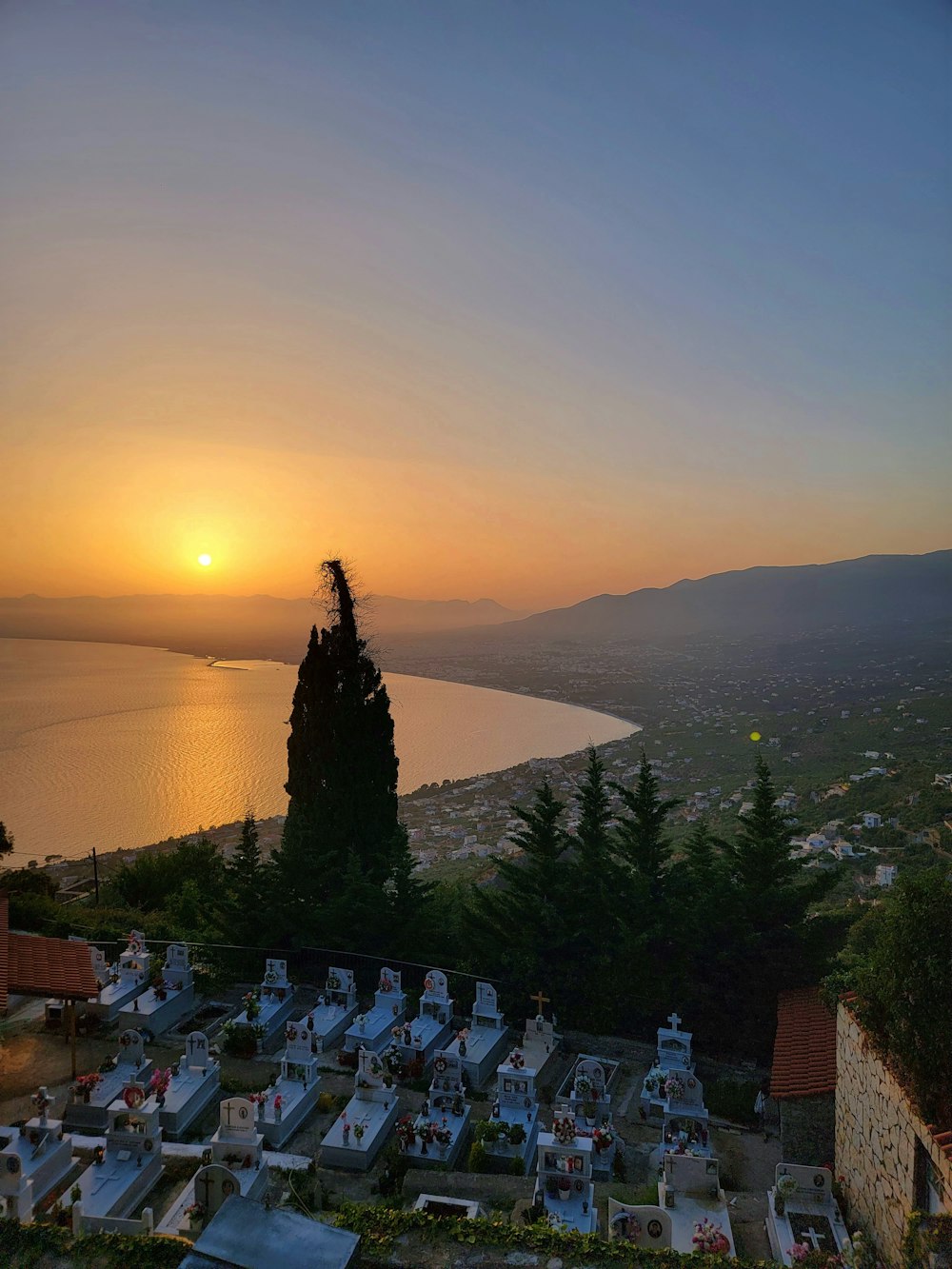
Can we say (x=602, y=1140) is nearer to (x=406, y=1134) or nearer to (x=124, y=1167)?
(x=406, y=1134)

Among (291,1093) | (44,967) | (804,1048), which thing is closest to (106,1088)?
(44,967)

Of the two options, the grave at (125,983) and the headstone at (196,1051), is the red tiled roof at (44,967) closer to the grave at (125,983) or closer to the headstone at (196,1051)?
the grave at (125,983)

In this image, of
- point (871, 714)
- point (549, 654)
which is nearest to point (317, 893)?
point (871, 714)

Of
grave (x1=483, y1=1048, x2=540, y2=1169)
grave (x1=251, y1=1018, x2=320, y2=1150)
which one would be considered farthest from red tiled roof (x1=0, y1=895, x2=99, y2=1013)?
grave (x1=483, y1=1048, x2=540, y2=1169)

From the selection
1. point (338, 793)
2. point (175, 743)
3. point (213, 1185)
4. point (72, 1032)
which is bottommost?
point (175, 743)

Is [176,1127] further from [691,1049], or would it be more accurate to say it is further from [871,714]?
[871,714]
